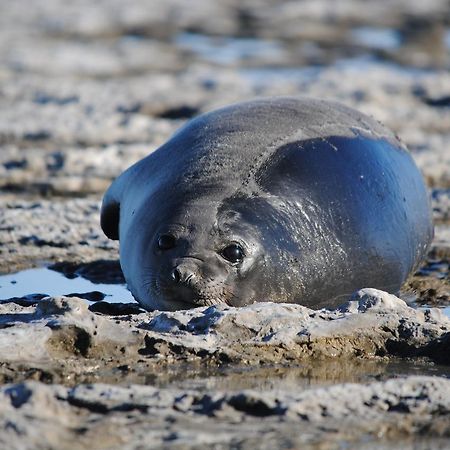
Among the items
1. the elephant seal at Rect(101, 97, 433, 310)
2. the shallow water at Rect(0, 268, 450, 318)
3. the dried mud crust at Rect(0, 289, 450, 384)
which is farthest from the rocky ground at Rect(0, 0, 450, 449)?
the elephant seal at Rect(101, 97, 433, 310)

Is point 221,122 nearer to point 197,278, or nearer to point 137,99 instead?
point 197,278

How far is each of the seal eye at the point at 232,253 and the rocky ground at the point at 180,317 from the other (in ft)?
1.20

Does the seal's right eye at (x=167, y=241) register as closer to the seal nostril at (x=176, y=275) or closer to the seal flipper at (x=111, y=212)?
the seal nostril at (x=176, y=275)

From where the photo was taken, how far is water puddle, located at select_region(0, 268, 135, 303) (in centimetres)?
584

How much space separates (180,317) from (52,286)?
1.67 meters

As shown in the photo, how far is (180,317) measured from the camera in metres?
4.56

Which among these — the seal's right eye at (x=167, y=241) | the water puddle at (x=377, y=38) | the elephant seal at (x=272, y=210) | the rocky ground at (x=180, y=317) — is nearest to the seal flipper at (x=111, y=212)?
the elephant seal at (x=272, y=210)

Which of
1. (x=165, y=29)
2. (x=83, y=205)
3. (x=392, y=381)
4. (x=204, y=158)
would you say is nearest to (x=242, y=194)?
(x=204, y=158)

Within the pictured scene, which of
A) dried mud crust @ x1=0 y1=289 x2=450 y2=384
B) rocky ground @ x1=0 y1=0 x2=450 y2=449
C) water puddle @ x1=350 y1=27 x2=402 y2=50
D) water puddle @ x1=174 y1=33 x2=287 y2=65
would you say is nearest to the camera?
rocky ground @ x1=0 y1=0 x2=450 y2=449

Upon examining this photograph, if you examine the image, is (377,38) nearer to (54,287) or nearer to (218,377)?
(54,287)

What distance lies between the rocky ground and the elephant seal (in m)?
0.30

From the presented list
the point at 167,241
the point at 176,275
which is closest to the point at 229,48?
the point at 167,241

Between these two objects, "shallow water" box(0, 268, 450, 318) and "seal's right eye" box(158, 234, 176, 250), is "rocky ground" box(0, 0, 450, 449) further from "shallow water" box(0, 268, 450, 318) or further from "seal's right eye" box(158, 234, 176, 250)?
"seal's right eye" box(158, 234, 176, 250)

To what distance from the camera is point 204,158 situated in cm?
557
